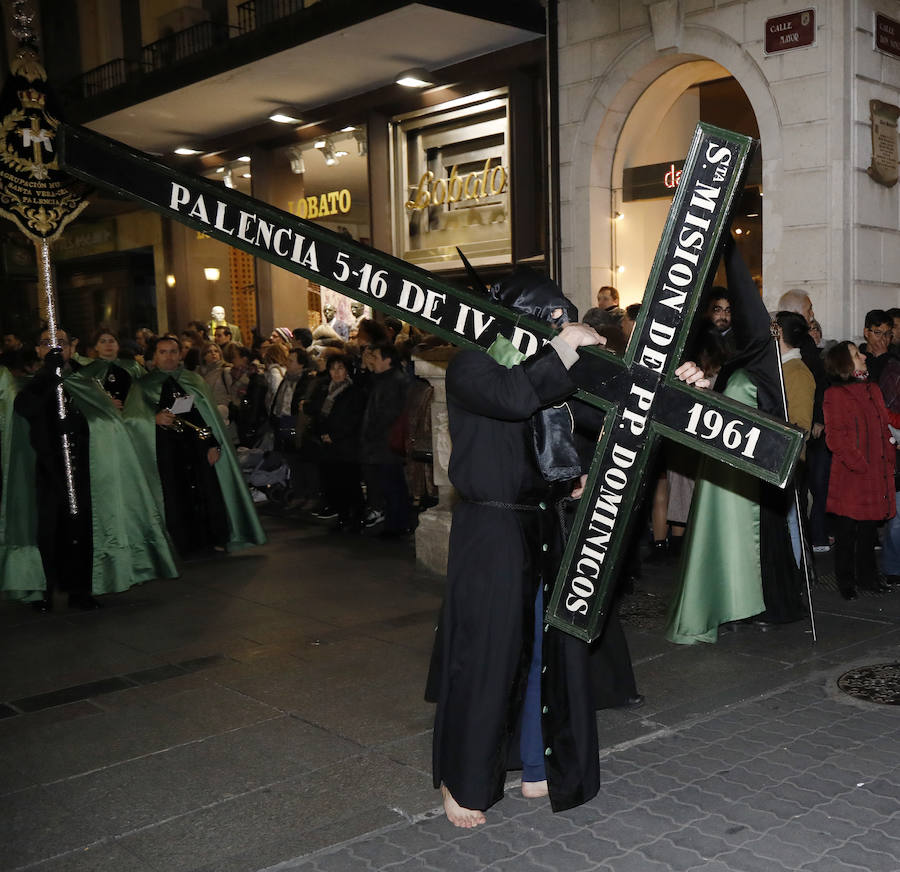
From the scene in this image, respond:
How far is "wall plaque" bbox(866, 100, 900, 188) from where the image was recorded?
1041 centimetres

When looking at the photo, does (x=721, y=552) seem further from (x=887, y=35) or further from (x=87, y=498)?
(x=887, y=35)

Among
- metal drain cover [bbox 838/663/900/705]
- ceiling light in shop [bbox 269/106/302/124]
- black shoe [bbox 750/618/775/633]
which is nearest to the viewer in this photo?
metal drain cover [bbox 838/663/900/705]

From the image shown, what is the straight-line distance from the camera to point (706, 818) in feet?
12.1

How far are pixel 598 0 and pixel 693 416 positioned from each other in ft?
33.4

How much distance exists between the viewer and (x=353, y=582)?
307 inches

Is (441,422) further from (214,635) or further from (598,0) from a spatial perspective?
(598,0)

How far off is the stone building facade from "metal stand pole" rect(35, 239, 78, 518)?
7.08 meters

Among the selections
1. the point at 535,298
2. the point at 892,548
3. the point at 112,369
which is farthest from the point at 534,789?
the point at 112,369

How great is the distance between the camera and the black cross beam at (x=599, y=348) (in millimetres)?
3143

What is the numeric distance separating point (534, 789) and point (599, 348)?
5.61 feet

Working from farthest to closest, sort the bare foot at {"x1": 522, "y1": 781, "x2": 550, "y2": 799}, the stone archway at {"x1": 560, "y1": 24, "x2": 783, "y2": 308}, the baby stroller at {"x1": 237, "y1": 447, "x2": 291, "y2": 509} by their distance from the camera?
the baby stroller at {"x1": 237, "y1": 447, "x2": 291, "y2": 509}, the stone archway at {"x1": 560, "y1": 24, "x2": 783, "y2": 308}, the bare foot at {"x1": 522, "y1": 781, "x2": 550, "y2": 799}

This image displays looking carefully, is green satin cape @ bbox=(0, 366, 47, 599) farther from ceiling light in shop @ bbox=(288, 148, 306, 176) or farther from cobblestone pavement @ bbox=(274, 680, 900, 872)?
ceiling light in shop @ bbox=(288, 148, 306, 176)

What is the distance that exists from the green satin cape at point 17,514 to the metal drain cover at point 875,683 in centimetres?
520

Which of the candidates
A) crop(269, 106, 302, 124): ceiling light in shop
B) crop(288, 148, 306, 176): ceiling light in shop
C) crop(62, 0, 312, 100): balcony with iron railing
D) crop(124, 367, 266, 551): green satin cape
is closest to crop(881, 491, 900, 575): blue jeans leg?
crop(124, 367, 266, 551): green satin cape
